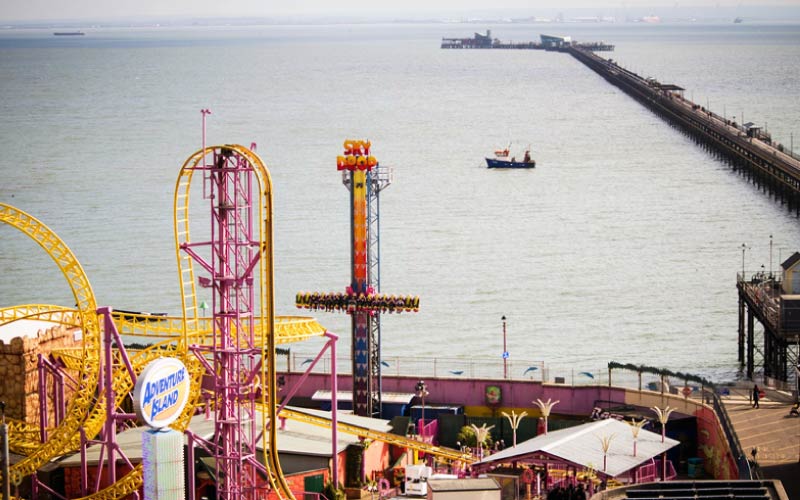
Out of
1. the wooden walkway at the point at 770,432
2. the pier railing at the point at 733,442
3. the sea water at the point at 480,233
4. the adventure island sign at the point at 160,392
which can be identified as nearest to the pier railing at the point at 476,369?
the sea water at the point at 480,233

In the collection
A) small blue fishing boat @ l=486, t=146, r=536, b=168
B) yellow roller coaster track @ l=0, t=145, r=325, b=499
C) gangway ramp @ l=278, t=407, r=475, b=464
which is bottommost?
gangway ramp @ l=278, t=407, r=475, b=464

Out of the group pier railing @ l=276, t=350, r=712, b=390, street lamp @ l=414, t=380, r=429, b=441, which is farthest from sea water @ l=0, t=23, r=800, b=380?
street lamp @ l=414, t=380, r=429, b=441

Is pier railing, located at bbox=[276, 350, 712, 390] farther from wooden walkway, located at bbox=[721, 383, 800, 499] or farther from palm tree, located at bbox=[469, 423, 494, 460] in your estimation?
palm tree, located at bbox=[469, 423, 494, 460]

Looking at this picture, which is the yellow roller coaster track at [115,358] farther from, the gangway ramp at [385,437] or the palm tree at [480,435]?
the palm tree at [480,435]

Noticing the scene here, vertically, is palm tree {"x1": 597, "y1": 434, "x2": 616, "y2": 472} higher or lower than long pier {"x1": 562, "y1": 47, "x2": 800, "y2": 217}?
lower

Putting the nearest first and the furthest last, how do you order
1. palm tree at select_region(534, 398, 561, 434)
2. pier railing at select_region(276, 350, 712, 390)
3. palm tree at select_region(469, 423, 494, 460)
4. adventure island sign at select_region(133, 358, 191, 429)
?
adventure island sign at select_region(133, 358, 191, 429)
palm tree at select_region(469, 423, 494, 460)
palm tree at select_region(534, 398, 561, 434)
pier railing at select_region(276, 350, 712, 390)

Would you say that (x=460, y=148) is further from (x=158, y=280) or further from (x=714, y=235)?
(x=158, y=280)

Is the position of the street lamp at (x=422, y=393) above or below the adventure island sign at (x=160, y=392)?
below
